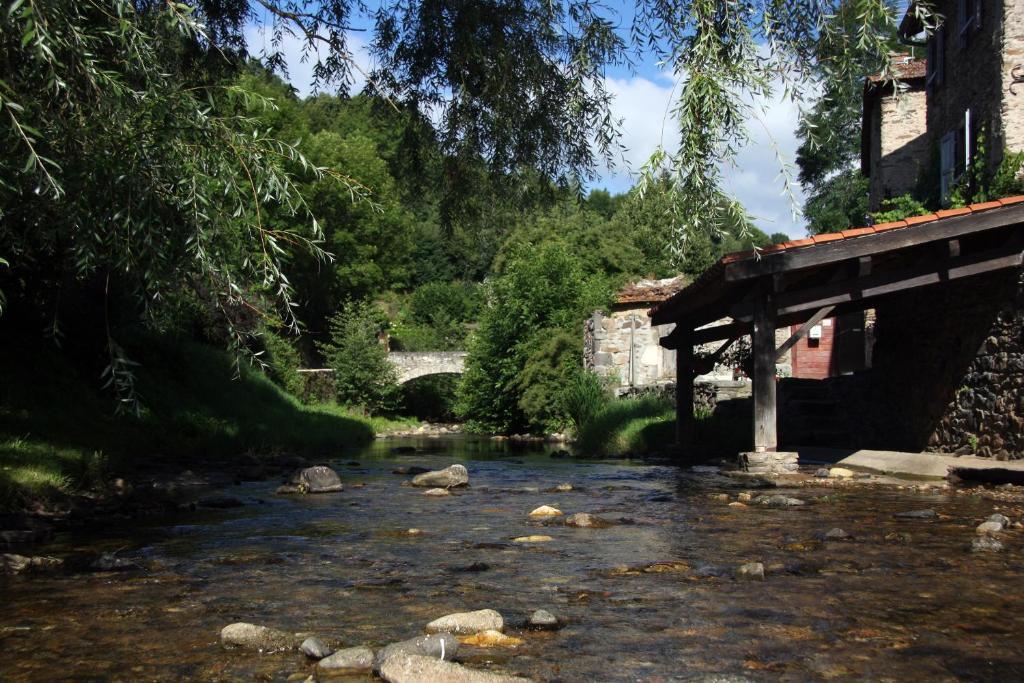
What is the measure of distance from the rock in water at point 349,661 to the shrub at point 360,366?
31.6 meters

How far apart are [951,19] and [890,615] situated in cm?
1502

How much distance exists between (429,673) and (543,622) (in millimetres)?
926

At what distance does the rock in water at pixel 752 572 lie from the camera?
5180 millimetres

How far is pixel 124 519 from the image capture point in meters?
7.80

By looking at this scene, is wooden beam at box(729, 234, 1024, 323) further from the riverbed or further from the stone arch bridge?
the stone arch bridge

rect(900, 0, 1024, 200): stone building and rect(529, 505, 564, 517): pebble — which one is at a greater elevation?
rect(900, 0, 1024, 200): stone building

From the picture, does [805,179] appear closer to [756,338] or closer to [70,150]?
[756,338]

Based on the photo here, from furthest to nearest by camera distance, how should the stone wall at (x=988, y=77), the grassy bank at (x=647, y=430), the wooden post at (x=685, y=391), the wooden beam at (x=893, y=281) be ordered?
the grassy bank at (x=647, y=430)
the wooden post at (x=685, y=391)
the stone wall at (x=988, y=77)
the wooden beam at (x=893, y=281)

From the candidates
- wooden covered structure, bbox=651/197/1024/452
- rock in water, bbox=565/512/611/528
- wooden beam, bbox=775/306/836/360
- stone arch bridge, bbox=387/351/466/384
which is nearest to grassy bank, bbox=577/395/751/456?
wooden covered structure, bbox=651/197/1024/452

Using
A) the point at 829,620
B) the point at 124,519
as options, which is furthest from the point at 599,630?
the point at 124,519

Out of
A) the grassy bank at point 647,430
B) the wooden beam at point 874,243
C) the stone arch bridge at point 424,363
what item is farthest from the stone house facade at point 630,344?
the stone arch bridge at point 424,363

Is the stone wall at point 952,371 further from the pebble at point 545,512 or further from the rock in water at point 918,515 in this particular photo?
the pebble at point 545,512

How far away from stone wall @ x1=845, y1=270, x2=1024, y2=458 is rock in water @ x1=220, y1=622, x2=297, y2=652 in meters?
8.62

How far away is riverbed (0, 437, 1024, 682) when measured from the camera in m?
3.72
